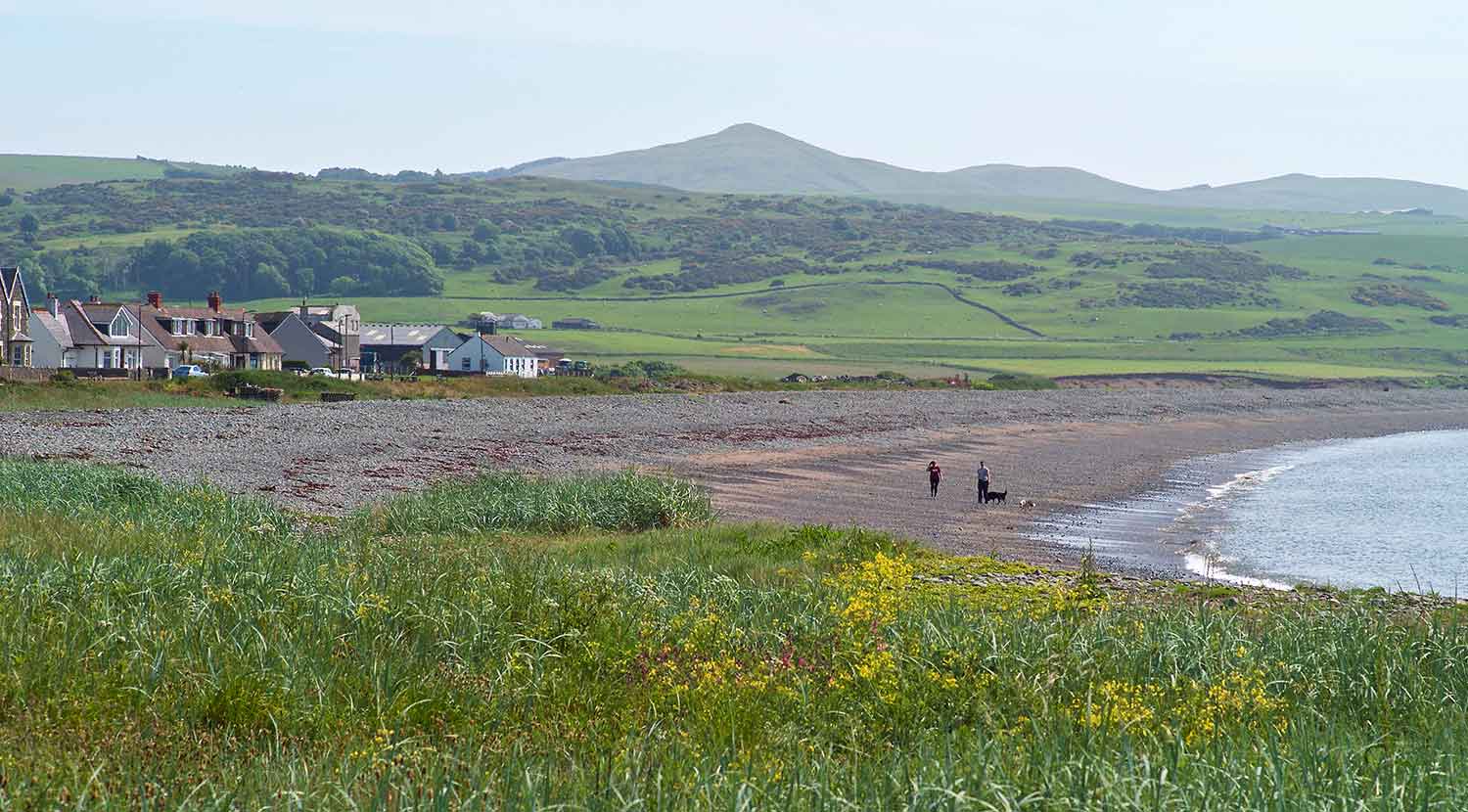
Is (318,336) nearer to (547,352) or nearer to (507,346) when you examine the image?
(507,346)

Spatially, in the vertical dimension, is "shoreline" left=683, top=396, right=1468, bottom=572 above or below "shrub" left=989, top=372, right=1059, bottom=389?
above

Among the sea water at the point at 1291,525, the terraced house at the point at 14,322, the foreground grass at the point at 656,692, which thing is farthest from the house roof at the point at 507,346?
the foreground grass at the point at 656,692

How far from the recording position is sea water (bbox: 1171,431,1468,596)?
90.0 feet

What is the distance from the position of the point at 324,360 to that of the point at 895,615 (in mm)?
99718

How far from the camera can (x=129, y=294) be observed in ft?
613

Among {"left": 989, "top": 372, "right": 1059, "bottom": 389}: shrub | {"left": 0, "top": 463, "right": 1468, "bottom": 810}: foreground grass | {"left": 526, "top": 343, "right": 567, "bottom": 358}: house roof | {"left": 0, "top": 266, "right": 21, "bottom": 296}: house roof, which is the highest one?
{"left": 0, "top": 266, "right": 21, "bottom": 296}: house roof

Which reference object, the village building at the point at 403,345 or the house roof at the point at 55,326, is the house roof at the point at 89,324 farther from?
the village building at the point at 403,345

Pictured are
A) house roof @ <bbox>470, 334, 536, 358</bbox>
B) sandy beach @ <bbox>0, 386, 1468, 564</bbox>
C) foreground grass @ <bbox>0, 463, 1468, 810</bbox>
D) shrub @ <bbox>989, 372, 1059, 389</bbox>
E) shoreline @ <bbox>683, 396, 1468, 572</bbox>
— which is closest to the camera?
foreground grass @ <bbox>0, 463, 1468, 810</bbox>

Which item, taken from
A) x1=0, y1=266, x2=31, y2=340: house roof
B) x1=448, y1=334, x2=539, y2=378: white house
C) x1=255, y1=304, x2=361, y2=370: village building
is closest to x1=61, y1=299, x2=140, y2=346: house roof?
x1=0, y1=266, x2=31, y2=340: house roof

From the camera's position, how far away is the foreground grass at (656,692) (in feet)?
24.1

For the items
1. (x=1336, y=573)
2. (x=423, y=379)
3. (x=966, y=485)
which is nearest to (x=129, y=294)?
(x=423, y=379)

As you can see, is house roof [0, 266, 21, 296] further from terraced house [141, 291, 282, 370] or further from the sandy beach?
the sandy beach

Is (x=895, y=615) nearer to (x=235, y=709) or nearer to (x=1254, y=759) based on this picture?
(x=1254, y=759)

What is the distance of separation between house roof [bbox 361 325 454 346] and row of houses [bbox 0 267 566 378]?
8 centimetres
